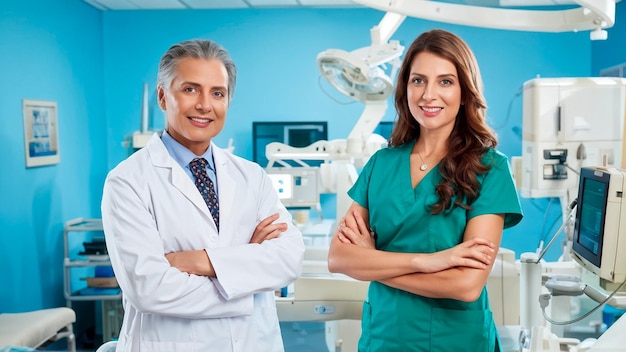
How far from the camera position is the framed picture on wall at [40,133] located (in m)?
3.84

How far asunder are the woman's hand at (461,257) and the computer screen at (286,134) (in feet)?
11.8

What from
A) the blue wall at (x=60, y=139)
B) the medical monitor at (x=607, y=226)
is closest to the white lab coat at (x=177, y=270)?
the medical monitor at (x=607, y=226)

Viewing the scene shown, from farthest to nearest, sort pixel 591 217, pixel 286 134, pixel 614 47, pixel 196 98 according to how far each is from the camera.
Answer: pixel 286 134 → pixel 614 47 → pixel 591 217 → pixel 196 98

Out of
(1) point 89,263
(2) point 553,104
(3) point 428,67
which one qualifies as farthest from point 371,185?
(1) point 89,263

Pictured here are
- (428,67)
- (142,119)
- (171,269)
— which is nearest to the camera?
(171,269)

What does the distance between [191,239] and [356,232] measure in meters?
0.40

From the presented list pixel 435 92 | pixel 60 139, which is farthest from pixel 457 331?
pixel 60 139

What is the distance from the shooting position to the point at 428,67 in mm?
1472

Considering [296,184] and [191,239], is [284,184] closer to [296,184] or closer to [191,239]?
[296,184]

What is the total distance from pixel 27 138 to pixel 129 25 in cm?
164

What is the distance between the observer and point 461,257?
1.38m

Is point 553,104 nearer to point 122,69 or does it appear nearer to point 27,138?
point 27,138

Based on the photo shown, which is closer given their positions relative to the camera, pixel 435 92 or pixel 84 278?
pixel 435 92

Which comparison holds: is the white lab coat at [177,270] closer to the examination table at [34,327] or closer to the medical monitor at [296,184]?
the medical monitor at [296,184]
